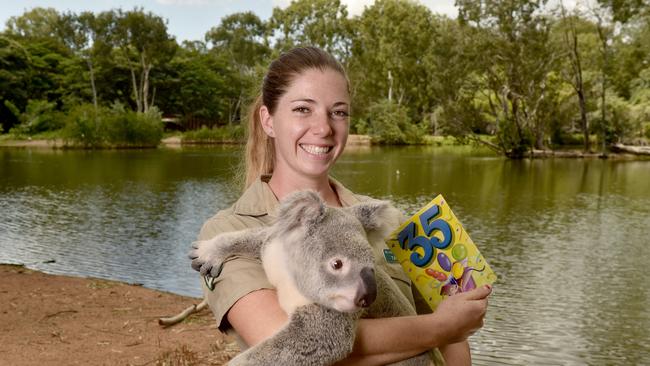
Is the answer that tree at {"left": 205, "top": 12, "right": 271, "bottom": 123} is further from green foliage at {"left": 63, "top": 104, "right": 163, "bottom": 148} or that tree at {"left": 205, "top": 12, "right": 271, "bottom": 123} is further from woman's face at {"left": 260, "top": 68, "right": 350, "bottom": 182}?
woman's face at {"left": 260, "top": 68, "right": 350, "bottom": 182}

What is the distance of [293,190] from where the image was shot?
2.06 m

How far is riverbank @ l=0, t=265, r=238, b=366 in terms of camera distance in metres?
4.92

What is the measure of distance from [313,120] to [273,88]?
183mm

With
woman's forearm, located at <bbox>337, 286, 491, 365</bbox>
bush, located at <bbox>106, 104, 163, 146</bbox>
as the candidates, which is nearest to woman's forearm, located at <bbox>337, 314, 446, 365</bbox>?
woman's forearm, located at <bbox>337, 286, 491, 365</bbox>

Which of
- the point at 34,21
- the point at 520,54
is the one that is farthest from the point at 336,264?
the point at 34,21

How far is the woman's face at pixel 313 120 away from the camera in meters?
1.92

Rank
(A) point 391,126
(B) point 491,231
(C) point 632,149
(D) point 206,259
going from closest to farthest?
(D) point 206,259 → (B) point 491,231 → (C) point 632,149 → (A) point 391,126

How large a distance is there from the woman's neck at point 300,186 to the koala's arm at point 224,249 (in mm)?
464

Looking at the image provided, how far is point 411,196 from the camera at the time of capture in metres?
18.2

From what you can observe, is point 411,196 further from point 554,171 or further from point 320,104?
point 320,104

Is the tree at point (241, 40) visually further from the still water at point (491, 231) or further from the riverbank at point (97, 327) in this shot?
the riverbank at point (97, 327)

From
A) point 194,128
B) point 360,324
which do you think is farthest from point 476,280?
point 194,128

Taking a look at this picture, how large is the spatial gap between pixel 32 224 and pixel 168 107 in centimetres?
3792

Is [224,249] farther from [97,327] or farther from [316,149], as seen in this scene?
[97,327]
